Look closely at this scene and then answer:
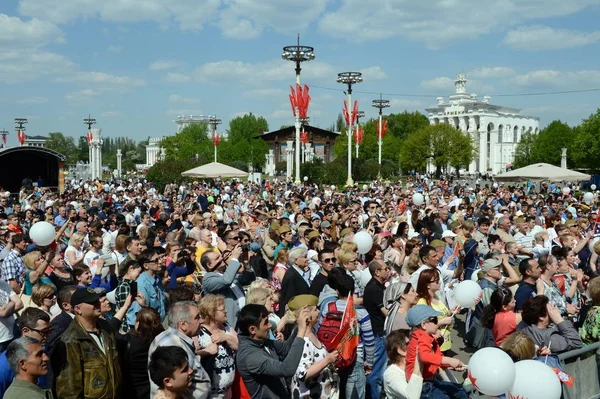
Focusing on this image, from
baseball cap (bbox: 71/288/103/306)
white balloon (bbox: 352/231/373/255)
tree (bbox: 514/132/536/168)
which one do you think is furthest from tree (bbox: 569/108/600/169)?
baseball cap (bbox: 71/288/103/306)

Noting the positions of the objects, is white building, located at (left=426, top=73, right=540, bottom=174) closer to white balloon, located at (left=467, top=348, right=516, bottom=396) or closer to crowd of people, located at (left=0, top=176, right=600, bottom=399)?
crowd of people, located at (left=0, top=176, right=600, bottom=399)

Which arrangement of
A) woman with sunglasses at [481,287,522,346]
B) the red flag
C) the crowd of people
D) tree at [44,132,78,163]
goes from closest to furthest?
the crowd of people
the red flag
woman with sunglasses at [481,287,522,346]
tree at [44,132,78,163]

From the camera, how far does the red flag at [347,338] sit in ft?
16.8

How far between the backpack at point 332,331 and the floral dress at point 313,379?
0.54ft

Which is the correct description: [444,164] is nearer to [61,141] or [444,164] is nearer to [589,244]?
[589,244]

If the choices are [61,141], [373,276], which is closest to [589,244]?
[373,276]

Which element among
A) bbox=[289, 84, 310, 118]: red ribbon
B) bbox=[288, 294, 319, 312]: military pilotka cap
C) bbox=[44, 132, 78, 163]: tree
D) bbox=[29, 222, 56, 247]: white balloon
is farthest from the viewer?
bbox=[44, 132, 78, 163]: tree

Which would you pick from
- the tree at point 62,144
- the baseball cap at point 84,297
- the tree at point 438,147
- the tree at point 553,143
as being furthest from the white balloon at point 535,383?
the tree at point 62,144

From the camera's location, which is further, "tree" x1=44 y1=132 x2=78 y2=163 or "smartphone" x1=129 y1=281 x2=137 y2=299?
"tree" x1=44 y1=132 x2=78 y2=163

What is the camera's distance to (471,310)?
9188 millimetres

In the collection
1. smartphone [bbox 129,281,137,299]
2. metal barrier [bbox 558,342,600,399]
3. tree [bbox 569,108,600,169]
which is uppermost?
tree [bbox 569,108,600,169]

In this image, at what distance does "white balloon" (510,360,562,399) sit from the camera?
4.40 metres

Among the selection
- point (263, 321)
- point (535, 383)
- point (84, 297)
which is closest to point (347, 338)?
point (263, 321)

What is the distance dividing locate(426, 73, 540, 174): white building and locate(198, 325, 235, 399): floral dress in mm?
121671
